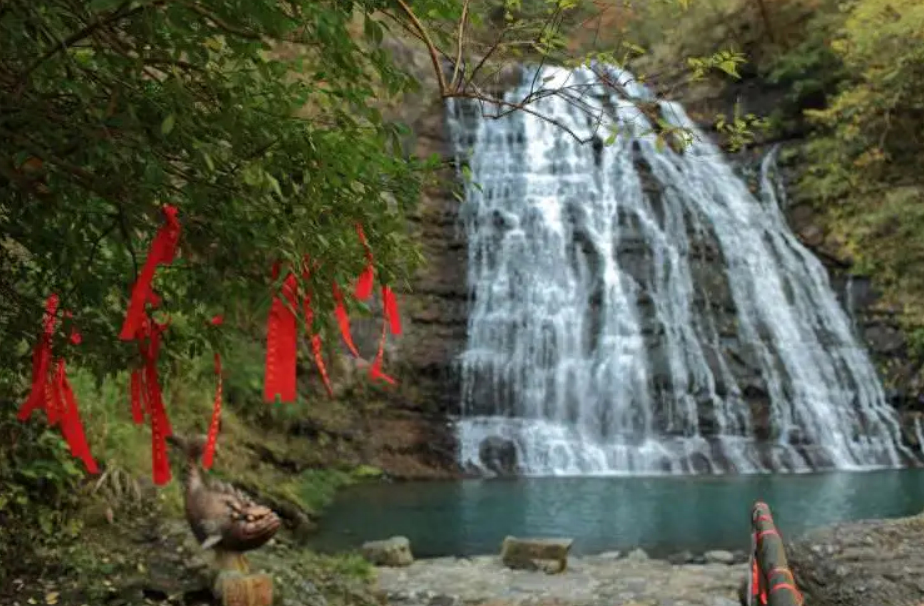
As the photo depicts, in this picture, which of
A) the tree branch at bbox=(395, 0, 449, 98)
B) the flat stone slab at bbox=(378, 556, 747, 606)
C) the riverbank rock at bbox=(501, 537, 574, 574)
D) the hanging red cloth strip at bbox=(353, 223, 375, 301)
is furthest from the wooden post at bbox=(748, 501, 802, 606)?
the riverbank rock at bbox=(501, 537, 574, 574)

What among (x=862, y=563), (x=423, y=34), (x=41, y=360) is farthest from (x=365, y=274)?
(x=862, y=563)

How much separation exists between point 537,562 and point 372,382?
27.0 feet

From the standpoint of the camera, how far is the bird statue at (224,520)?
15.7ft

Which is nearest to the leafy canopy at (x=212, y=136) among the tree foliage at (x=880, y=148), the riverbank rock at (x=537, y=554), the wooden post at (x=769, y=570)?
the wooden post at (x=769, y=570)

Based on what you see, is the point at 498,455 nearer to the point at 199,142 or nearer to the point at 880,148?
the point at 880,148

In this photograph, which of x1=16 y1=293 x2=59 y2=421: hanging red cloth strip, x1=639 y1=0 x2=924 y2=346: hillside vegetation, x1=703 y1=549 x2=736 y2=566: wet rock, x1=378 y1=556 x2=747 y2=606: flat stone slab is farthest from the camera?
x1=639 y1=0 x2=924 y2=346: hillside vegetation

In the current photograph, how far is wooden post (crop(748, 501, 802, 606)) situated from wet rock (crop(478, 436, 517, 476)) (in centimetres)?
1075

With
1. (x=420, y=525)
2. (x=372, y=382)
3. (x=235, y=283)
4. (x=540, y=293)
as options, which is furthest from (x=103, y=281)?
(x=540, y=293)

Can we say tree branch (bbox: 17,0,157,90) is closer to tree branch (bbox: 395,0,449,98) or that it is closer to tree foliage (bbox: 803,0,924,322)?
tree branch (bbox: 395,0,449,98)

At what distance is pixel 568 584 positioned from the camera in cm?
675

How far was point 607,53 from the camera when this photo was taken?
2.90 metres

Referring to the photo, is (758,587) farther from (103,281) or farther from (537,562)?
(537,562)

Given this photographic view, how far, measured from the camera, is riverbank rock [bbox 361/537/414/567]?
7488 millimetres

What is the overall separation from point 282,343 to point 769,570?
152 cm
